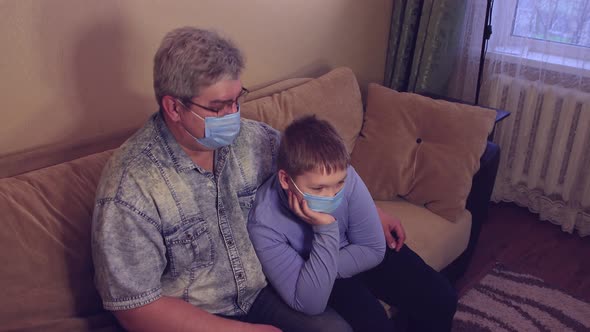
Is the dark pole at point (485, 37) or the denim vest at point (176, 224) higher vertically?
the dark pole at point (485, 37)

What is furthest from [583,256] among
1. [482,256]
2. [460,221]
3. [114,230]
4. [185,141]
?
[114,230]

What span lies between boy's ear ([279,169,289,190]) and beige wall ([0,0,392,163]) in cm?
43

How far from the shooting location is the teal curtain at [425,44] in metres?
2.27

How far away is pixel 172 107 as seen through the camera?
3.62ft

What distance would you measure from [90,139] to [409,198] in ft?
3.88

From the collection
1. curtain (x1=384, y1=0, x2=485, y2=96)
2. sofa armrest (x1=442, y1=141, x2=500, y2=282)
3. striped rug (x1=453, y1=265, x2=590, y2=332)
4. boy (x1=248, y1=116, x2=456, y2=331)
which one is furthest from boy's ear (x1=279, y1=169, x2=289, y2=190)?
curtain (x1=384, y1=0, x2=485, y2=96)

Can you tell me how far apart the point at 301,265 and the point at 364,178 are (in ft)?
2.36

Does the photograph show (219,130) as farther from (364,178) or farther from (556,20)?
(556,20)

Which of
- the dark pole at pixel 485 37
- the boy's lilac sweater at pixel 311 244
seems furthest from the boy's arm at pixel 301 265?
the dark pole at pixel 485 37

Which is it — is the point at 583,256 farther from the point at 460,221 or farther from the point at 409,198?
the point at 409,198

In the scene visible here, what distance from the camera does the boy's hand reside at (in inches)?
45.6

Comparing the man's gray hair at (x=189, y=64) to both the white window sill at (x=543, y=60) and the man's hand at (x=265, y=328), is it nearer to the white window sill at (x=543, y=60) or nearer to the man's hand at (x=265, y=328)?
the man's hand at (x=265, y=328)

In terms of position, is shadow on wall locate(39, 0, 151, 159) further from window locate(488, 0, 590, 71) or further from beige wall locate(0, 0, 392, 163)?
window locate(488, 0, 590, 71)

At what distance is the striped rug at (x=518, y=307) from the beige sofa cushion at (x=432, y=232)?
0.84ft
